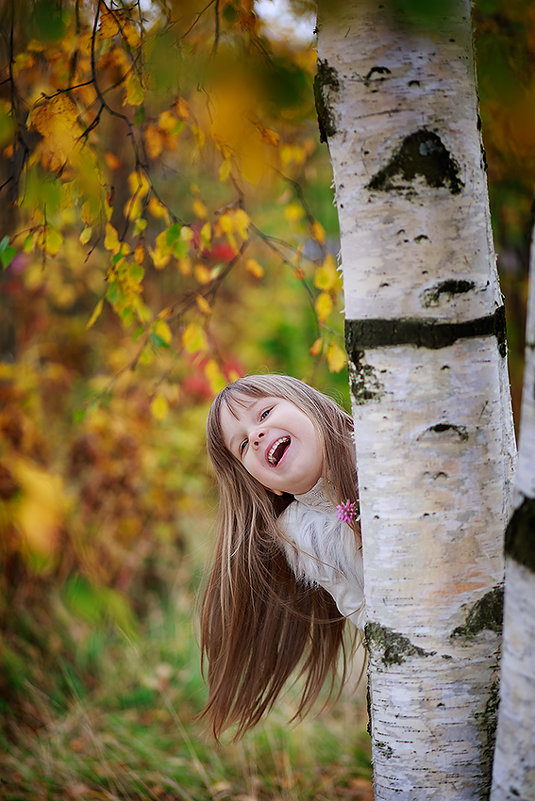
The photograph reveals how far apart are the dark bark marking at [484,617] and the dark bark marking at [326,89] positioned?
0.87 meters

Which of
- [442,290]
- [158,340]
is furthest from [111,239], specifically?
[442,290]

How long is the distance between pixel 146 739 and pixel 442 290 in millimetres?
2778

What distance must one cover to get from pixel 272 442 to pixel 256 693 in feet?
2.35

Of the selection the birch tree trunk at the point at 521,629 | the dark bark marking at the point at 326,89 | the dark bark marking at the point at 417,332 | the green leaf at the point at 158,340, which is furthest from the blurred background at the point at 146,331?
the birch tree trunk at the point at 521,629

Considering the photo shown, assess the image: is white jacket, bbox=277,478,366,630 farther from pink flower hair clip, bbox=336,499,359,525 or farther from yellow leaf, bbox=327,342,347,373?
yellow leaf, bbox=327,342,347,373

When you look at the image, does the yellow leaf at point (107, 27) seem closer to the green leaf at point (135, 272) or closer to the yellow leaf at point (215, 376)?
the green leaf at point (135, 272)

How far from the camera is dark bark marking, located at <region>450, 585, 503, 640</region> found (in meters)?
1.23

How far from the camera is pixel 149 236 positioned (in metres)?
5.66

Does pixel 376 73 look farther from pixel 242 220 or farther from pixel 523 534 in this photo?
pixel 242 220

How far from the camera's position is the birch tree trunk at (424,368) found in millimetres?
1170

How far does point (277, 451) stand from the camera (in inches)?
71.1

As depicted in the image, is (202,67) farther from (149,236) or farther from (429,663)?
(149,236)

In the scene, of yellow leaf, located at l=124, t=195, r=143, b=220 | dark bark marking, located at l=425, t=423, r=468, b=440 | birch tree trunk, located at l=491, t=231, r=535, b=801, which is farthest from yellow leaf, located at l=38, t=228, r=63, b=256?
birch tree trunk, located at l=491, t=231, r=535, b=801

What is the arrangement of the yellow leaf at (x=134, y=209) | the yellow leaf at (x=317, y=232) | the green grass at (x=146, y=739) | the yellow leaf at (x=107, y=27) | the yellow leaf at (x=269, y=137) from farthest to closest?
the green grass at (x=146, y=739), the yellow leaf at (x=317, y=232), the yellow leaf at (x=134, y=209), the yellow leaf at (x=269, y=137), the yellow leaf at (x=107, y=27)
